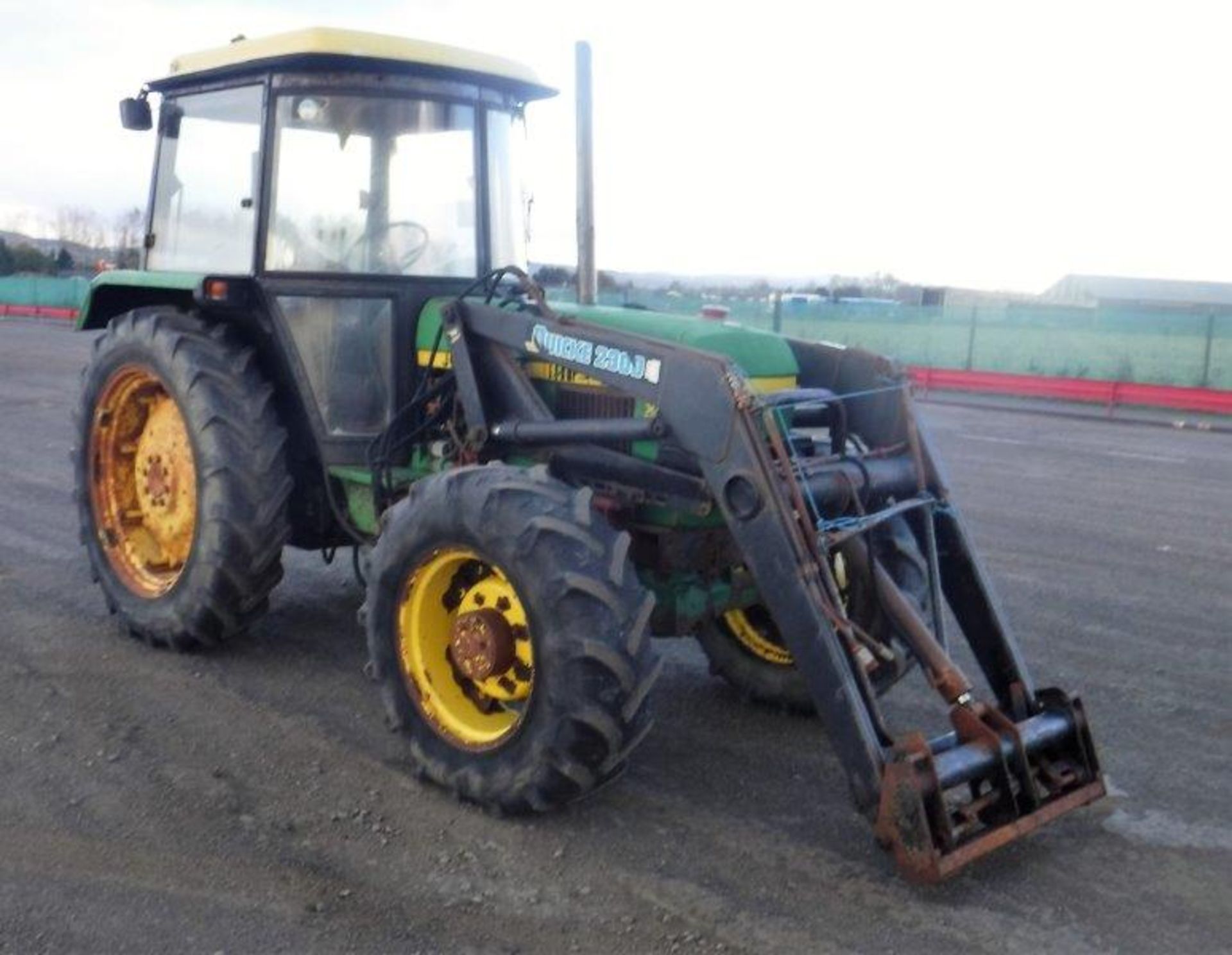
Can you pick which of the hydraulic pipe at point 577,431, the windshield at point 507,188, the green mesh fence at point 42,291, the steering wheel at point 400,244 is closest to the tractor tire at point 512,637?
the hydraulic pipe at point 577,431

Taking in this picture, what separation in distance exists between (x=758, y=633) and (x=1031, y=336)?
21054 millimetres

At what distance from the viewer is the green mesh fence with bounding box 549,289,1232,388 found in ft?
77.8

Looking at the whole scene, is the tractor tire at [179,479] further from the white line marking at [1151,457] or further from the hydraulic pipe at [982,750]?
the white line marking at [1151,457]

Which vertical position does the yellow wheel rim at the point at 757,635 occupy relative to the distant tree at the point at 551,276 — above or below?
below

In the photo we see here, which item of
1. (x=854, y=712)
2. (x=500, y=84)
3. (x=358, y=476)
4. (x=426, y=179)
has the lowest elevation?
(x=854, y=712)

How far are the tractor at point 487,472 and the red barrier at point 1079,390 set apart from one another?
1403cm

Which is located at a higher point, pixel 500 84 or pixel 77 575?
pixel 500 84

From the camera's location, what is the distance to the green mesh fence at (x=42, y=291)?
40.2 m

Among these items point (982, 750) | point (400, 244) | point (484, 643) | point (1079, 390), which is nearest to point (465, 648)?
point (484, 643)

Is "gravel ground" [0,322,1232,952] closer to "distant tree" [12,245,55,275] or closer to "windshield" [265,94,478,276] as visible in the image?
"windshield" [265,94,478,276]

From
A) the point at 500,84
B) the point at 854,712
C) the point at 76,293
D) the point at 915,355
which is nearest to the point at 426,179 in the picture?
the point at 500,84

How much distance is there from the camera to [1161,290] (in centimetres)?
6538

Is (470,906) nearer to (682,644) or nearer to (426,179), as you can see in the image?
(682,644)

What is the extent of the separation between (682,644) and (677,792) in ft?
6.04
